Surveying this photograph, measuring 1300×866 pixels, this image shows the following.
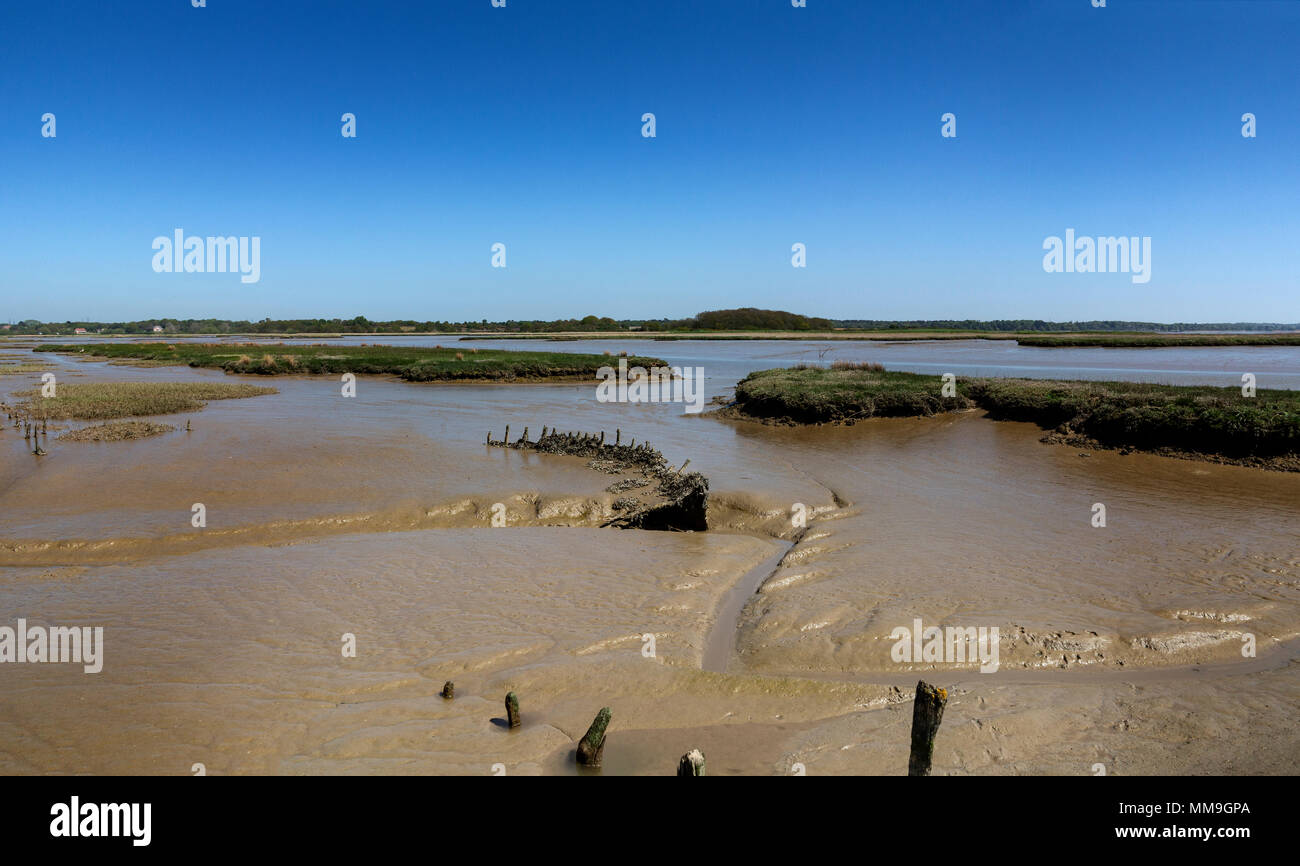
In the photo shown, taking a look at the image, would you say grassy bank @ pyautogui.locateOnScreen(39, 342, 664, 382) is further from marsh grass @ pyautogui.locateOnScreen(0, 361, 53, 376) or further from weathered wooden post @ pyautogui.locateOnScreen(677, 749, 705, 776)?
weathered wooden post @ pyautogui.locateOnScreen(677, 749, 705, 776)

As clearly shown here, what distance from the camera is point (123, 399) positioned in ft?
109

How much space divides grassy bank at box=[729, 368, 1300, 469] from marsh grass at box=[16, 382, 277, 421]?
88.4ft

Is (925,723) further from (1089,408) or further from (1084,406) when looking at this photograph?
(1084,406)

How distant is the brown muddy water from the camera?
6695 mm

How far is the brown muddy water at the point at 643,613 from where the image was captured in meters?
6.70

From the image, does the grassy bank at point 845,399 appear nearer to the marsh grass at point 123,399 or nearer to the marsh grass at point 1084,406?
the marsh grass at point 1084,406

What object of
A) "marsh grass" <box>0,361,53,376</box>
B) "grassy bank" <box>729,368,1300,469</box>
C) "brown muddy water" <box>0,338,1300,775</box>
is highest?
"marsh grass" <box>0,361,53,376</box>

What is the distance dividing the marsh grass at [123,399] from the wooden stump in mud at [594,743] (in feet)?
106

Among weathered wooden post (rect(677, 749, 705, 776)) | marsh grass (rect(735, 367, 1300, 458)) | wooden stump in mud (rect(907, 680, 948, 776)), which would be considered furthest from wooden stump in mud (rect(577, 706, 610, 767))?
marsh grass (rect(735, 367, 1300, 458))

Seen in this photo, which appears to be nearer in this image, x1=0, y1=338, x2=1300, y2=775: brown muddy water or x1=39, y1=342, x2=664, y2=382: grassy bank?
x1=0, y1=338, x2=1300, y2=775: brown muddy water

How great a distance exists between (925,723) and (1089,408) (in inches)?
891

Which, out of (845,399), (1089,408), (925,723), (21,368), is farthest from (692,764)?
(21,368)

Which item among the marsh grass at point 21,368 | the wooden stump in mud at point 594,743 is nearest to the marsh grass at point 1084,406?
the wooden stump in mud at point 594,743
